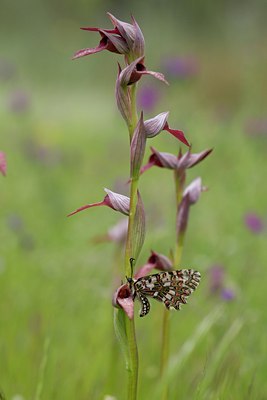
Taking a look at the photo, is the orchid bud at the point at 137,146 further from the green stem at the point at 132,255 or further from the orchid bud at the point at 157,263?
the orchid bud at the point at 157,263

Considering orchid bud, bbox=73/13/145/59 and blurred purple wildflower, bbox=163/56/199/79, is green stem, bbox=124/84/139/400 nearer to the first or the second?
orchid bud, bbox=73/13/145/59

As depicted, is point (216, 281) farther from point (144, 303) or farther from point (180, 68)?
point (180, 68)

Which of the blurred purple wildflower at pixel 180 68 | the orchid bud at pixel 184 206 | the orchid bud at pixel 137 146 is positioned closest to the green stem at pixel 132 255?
the orchid bud at pixel 137 146

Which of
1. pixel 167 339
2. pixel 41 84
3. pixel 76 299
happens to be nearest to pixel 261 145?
pixel 76 299

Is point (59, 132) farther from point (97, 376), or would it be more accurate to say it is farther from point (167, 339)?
point (167, 339)

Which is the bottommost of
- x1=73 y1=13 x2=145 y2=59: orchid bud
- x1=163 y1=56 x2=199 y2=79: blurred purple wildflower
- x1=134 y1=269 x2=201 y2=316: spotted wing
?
x1=163 y1=56 x2=199 y2=79: blurred purple wildflower

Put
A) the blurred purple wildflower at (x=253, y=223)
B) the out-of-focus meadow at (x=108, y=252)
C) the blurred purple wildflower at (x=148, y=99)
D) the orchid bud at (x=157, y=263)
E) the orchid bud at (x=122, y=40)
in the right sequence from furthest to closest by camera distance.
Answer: the blurred purple wildflower at (x=148, y=99) → the blurred purple wildflower at (x=253, y=223) → the out-of-focus meadow at (x=108, y=252) → the orchid bud at (x=157, y=263) → the orchid bud at (x=122, y=40)

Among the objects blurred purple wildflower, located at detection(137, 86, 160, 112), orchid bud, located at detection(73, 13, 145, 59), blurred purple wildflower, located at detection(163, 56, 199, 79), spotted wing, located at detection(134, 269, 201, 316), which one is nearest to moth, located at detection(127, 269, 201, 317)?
spotted wing, located at detection(134, 269, 201, 316)
